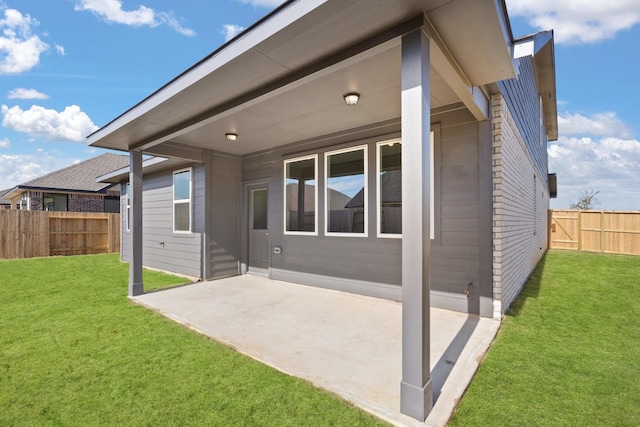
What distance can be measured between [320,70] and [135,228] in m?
4.34

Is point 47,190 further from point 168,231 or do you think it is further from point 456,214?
point 456,214

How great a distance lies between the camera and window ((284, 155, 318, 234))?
5.65m

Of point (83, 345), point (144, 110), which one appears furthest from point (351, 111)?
point (83, 345)

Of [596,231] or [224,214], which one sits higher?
[224,214]

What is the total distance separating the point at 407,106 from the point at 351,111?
7.62 ft

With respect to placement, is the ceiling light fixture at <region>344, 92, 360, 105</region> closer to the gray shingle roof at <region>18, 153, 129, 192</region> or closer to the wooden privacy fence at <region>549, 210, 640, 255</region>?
the wooden privacy fence at <region>549, 210, 640, 255</region>

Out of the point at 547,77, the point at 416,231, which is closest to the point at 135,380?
the point at 416,231

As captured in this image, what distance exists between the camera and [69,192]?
13539mm

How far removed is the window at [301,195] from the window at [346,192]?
30 cm

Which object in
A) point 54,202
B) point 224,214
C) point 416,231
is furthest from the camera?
point 54,202

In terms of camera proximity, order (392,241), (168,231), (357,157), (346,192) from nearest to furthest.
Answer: (392,241), (357,157), (346,192), (168,231)

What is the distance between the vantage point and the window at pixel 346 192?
196 inches

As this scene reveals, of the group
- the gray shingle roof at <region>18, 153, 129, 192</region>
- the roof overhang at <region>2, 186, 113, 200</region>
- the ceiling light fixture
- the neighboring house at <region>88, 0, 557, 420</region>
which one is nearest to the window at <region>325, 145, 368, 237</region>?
the neighboring house at <region>88, 0, 557, 420</region>

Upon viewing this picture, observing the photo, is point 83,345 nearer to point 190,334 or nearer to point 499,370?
point 190,334
